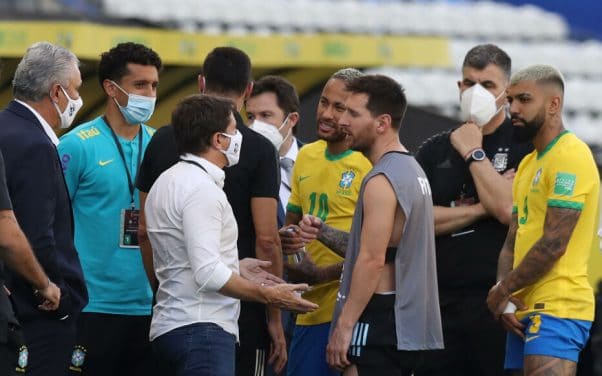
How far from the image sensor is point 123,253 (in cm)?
572

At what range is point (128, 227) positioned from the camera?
5.70 metres

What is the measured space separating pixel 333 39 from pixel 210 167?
10.1 m

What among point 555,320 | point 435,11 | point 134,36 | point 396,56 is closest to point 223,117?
point 555,320

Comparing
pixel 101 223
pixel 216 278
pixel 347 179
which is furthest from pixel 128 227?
pixel 216 278

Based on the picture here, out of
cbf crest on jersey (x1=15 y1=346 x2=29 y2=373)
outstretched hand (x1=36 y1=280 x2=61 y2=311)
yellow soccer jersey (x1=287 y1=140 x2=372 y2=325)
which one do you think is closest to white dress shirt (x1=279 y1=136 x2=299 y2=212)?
yellow soccer jersey (x1=287 y1=140 x2=372 y2=325)

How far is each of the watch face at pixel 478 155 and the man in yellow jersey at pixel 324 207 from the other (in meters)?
0.53

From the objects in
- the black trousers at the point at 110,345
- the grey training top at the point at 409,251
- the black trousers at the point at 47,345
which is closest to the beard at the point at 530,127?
the grey training top at the point at 409,251

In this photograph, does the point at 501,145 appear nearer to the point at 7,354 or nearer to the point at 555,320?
the point at 555,320

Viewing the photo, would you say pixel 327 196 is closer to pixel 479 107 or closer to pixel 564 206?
pixel 479 107

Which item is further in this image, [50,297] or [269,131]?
[269,131]

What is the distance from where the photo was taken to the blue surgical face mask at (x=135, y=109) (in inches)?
231

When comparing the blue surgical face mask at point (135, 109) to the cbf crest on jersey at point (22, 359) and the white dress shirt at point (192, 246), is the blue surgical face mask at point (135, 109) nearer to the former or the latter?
the white dress shirt at point (192, 246)

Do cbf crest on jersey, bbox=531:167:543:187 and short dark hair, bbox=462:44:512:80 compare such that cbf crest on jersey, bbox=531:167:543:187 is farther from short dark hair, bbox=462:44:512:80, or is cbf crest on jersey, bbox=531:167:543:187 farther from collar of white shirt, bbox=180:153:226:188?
collar of white shirt, bbox=180:153:226:188

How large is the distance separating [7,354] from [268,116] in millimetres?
2763
